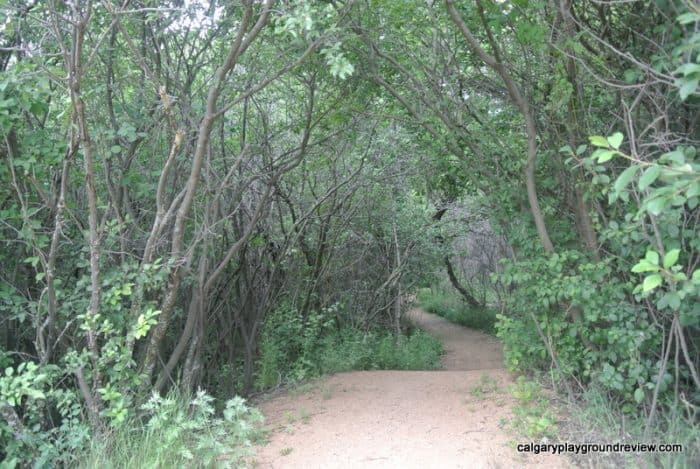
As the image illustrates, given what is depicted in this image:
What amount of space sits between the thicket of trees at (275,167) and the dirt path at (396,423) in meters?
0.73

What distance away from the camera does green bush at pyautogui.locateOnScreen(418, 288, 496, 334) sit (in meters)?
14.0

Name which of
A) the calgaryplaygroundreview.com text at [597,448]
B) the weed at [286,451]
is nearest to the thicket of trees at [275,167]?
the calgaryplaygroundreview.com text at [597,448]

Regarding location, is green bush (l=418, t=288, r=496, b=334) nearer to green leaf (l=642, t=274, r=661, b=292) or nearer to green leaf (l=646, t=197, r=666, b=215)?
green leaf (l=642, t=274, r=661, b=292)

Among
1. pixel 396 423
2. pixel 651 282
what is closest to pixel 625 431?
pixel 396 423

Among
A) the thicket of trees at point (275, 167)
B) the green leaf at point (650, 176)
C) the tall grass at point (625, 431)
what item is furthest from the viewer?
the thicket of trees at point (275, 167)

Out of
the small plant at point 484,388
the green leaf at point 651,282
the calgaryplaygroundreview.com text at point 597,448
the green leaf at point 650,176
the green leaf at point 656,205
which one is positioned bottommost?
the calgaryplaygroundreview.com text at point 597,448

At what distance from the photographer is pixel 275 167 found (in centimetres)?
662

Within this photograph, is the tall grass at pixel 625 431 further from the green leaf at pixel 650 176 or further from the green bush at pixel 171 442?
the green bush at pixel 171 442

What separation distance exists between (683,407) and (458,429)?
5.59ft

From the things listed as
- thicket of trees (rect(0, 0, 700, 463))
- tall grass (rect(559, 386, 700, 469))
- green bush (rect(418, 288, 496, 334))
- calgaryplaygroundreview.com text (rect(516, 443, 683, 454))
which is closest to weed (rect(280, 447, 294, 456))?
thicket of trees (rect(0, 0, 700, 463))

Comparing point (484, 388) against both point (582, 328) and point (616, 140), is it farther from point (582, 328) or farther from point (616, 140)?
point (616, 140)

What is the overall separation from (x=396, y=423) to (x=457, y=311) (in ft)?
35.5

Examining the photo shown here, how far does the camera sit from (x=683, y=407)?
420cm

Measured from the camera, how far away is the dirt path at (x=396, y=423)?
13.5 feet
